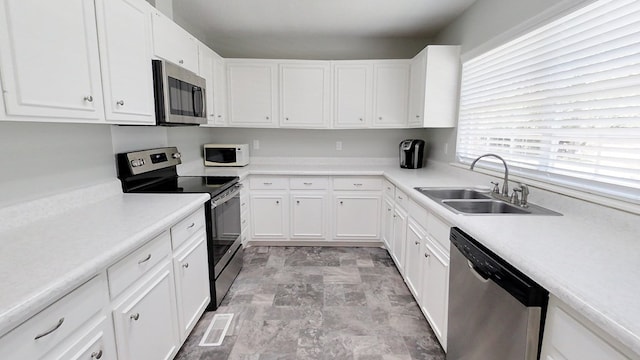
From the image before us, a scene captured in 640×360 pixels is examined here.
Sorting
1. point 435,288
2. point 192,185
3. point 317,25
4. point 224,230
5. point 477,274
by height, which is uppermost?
point 317,25

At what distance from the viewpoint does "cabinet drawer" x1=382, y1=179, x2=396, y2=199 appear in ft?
9.87

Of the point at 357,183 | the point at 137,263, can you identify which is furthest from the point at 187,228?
the point at 357,183

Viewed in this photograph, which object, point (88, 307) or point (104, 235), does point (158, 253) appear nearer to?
point (104, 235)

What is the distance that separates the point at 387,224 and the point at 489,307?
2.02 m

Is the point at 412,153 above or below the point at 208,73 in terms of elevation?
below

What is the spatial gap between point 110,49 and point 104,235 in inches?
38.6

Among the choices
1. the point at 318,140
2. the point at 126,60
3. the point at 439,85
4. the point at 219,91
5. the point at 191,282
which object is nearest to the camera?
the point at 126,60

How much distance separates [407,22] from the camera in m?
3.20

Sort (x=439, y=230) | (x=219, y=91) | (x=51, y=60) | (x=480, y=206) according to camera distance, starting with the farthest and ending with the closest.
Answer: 1. (x=219, y=91)
2. (x=480, y=206)
3. (x=439, y=230)
4. (x=51, y=60)

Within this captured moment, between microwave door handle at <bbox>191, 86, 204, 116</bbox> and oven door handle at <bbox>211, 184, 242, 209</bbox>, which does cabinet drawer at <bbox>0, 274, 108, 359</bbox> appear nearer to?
oven door handle at <bbox>211, 184, 242, 209</bbox>

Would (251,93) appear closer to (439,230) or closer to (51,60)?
(51,60)

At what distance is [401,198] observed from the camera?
2.70m

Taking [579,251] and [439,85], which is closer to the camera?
[579,251]

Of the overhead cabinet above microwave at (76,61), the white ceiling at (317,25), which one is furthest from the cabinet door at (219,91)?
the overhead cabinet above microwave at (76,61)
